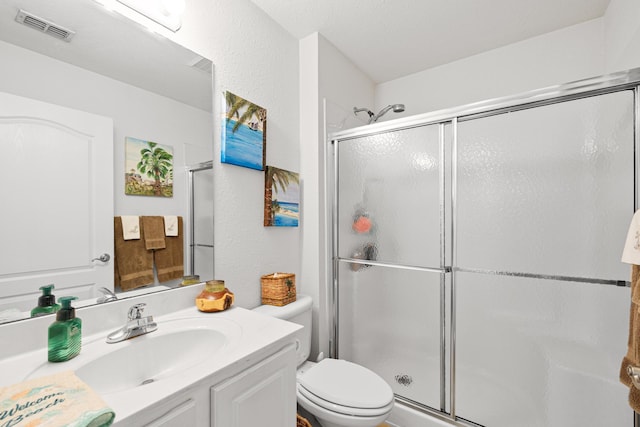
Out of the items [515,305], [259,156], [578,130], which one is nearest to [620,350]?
[515,305]

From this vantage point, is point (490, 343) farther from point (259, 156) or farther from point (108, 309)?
point (108, 309)

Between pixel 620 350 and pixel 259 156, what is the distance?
5.91 ft

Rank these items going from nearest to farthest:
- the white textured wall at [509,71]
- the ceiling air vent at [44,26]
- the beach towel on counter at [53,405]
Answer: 1. the beach towel on counter at [53,405]
2. the ceiling air vent at [44,26]
3. the white textured wall at [509,71]

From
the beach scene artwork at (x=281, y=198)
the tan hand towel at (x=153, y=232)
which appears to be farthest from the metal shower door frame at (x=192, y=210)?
the beach scene artwork at (x=281, y=198)

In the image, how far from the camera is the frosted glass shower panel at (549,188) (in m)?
1.14

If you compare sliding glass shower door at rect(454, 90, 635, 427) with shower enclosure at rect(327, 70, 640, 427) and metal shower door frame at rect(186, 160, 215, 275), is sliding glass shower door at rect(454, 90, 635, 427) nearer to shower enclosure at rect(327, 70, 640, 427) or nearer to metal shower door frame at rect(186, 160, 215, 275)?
shower enclosure at rect(327, 70, 640, 427)

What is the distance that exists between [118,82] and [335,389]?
1551 millimetres

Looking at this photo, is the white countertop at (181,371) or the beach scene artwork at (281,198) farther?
the beach scene artwork at (281,198)

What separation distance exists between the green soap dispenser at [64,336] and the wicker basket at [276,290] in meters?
0.83

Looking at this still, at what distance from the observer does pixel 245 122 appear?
1.45 meters

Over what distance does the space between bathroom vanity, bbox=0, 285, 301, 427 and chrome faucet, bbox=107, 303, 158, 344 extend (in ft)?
0.07

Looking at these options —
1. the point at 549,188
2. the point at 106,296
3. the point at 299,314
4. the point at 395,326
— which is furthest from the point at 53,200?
the point at 549,188

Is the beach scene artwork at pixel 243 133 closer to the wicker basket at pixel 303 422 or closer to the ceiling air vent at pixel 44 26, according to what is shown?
the ceiling air vent at pixel 44 26

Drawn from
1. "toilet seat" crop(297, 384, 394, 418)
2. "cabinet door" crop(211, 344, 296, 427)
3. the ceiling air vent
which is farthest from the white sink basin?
the ceiling air vent
